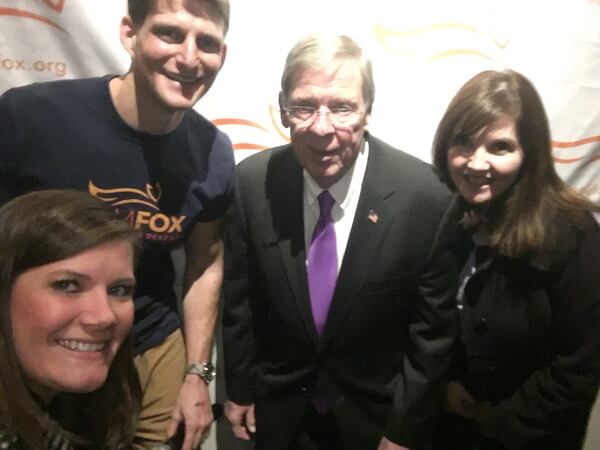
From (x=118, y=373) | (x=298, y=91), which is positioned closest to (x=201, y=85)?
(x=298, y=91)

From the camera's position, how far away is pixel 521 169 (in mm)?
1375

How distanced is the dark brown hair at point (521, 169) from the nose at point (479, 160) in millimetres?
45

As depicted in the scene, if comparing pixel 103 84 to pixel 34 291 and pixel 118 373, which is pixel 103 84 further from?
pixel 118 373

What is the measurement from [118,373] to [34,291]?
293 millimetres

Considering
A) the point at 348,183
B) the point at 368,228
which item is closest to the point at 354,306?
the point at 368,228

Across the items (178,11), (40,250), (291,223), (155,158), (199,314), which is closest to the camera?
(40,250)

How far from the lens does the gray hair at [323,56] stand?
47.8 inches

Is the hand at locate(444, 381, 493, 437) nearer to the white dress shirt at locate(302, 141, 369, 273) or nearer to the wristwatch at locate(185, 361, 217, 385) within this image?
the white dress shirt at locate(302, 141, 369, 273)

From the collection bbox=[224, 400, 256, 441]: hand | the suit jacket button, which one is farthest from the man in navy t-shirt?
the suit jacket button

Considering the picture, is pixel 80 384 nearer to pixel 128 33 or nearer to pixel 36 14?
pixel 128 33

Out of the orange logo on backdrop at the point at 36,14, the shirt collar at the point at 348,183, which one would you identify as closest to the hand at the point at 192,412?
the shirt collar at the point at 348,183

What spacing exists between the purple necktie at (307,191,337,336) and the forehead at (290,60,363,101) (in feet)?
0.82

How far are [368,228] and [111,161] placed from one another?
1.93ft

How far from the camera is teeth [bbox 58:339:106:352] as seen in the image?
1.01 meters
